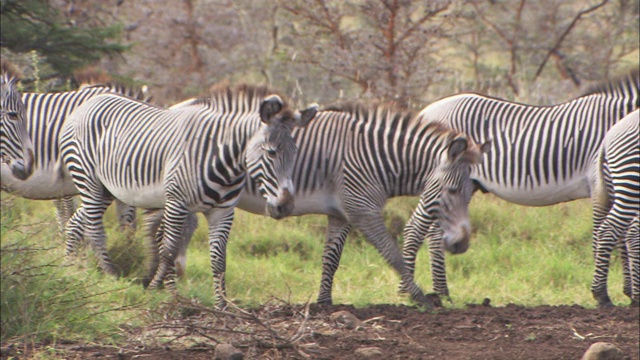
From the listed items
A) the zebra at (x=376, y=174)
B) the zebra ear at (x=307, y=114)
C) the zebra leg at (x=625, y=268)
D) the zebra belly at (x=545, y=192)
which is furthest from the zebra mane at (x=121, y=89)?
the zebra leg at (x=625, y=268)

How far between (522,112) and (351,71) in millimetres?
5319

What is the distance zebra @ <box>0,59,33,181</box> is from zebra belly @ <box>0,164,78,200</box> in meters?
0.48

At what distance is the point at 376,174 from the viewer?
21.7 ft

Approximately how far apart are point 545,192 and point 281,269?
7.98 feet

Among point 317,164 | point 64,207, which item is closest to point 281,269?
point 317,164

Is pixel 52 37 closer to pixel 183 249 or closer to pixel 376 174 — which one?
pixel 183 249

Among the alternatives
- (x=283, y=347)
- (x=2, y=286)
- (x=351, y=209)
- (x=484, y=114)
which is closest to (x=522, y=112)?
(x=484, y=114)

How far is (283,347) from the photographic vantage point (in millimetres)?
4492

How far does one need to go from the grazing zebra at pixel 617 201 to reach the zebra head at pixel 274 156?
2686mm

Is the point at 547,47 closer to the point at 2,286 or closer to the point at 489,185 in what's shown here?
the point at 489,185

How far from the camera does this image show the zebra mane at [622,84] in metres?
7.59

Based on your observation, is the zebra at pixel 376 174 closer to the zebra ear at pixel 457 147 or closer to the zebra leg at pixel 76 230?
the zebra ear at pixel 457 147

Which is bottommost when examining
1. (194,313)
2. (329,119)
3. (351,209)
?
(194,313)

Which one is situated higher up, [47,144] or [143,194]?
[47,144]
